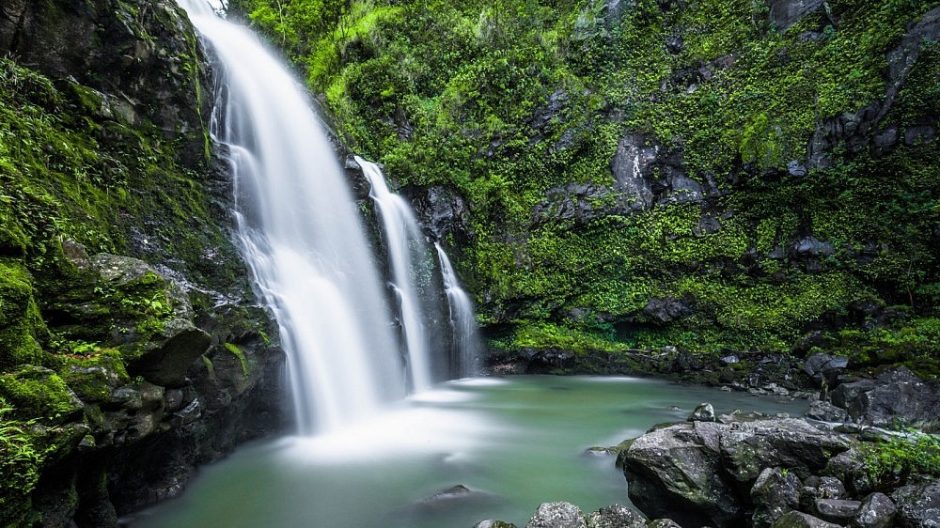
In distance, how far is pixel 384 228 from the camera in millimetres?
11789

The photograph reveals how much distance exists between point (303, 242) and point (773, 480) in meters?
8.26

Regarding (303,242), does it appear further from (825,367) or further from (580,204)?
(825,367)

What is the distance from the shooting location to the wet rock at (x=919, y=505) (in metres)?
2.97

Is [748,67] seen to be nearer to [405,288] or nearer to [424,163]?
[424,163]

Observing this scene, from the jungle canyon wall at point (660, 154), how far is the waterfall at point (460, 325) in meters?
0.52

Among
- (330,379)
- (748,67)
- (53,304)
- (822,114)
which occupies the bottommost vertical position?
(330,379)

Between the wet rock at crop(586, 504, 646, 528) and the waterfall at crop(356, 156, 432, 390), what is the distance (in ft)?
25.9

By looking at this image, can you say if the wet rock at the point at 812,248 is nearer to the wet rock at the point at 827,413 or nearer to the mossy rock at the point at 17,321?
the wet rock at the point at 827,413

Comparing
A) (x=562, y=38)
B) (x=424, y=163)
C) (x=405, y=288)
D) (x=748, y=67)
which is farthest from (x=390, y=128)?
(x=748, y=67)

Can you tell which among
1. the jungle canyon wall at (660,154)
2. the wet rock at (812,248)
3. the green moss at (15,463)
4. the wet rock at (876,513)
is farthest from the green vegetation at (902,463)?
the wet rock at (812,248)

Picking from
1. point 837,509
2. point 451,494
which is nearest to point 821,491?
point 837,509

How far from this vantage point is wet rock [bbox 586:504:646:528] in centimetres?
355

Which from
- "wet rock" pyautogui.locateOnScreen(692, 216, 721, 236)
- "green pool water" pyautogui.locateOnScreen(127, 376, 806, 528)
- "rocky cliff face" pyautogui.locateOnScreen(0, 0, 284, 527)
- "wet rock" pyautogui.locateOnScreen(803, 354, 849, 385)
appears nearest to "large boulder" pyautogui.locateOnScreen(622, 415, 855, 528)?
"green pool water" pyautogui.locateOnScreen(127, 376, 806, 528)

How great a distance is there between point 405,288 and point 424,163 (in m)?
4.81
